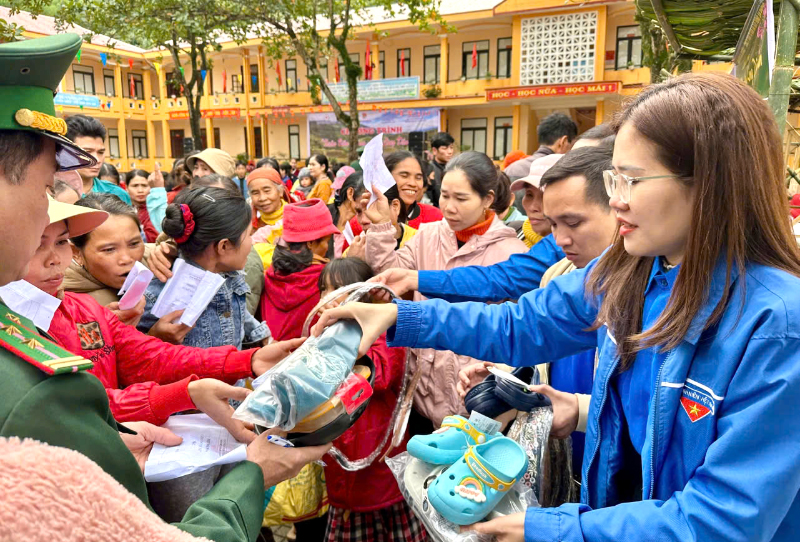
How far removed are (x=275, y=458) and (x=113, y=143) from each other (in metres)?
31.1

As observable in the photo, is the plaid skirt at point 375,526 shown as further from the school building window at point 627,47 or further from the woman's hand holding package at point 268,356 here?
the school building window at point 627,47

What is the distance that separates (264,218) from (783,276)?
162 inches

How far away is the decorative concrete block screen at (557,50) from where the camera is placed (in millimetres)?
18453

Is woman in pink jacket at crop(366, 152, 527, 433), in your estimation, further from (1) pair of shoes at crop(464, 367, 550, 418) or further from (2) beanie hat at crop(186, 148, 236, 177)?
(2) beanie hat at crop(186, 148, 236, 177)

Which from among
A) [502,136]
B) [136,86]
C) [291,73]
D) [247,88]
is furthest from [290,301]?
[136,86]

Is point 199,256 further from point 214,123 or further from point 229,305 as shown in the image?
point 214,123

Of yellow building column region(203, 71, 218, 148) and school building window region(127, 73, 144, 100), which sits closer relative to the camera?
Answer: yellow building column region(203, 71, 218, 148)

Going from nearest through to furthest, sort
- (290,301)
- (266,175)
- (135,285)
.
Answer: (135,285), (290,301), (266,175)


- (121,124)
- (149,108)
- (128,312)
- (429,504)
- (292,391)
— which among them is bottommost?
(429,504)

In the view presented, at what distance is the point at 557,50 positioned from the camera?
1908 cm

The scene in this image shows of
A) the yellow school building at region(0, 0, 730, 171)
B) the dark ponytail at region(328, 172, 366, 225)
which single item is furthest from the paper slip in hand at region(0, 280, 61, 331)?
the yellow school building at region(0, 0, 730, 171)

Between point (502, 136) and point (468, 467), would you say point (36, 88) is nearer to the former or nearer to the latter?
point (468, 467)

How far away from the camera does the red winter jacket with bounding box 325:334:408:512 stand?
2.28 m

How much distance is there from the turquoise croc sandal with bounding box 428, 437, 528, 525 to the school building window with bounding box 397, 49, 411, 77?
23.4 metres
